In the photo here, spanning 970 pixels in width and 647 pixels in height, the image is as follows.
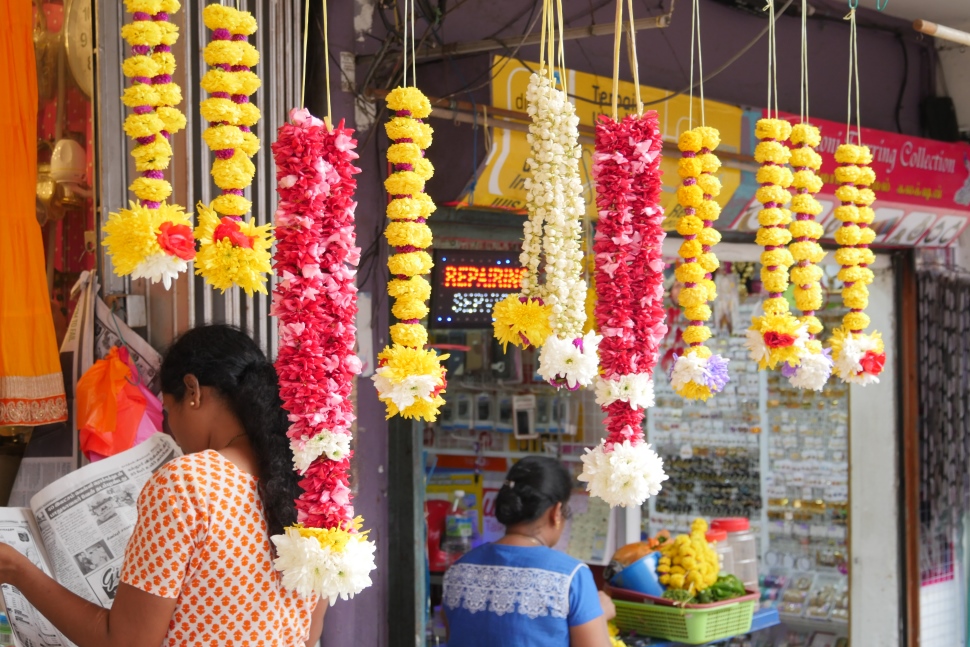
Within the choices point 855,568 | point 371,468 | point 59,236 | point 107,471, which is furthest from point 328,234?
point 855,568

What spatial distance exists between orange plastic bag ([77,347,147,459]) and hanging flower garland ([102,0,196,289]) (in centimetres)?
112

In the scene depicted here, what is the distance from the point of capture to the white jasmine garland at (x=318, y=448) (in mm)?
1768

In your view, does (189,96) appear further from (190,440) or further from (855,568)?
(855,568)

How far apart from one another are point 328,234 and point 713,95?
11.4 ft

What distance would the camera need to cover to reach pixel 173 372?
2131 millimetres

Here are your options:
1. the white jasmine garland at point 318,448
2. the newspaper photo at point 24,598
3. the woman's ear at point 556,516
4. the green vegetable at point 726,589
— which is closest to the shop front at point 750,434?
the green vegetable at point 726,589

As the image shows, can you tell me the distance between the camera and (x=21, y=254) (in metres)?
2.92

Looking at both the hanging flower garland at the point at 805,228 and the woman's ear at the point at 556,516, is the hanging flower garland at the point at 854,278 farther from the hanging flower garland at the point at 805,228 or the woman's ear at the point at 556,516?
the woman's ear at the point at 556,516

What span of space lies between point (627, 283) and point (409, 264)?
1.52ft

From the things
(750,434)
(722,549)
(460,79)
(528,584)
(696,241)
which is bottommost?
(722,549)

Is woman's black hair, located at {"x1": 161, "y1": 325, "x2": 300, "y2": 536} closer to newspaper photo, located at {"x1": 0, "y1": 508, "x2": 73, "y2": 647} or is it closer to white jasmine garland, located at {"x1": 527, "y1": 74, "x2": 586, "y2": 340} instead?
newspaper photo, located at {"x1": 0, "y1": 508, "x2": 73, "y2": 647}

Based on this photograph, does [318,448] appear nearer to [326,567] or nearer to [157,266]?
[326,567]

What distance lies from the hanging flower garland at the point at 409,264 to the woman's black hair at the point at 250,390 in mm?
266

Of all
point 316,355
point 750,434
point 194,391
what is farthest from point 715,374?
point 750,434
